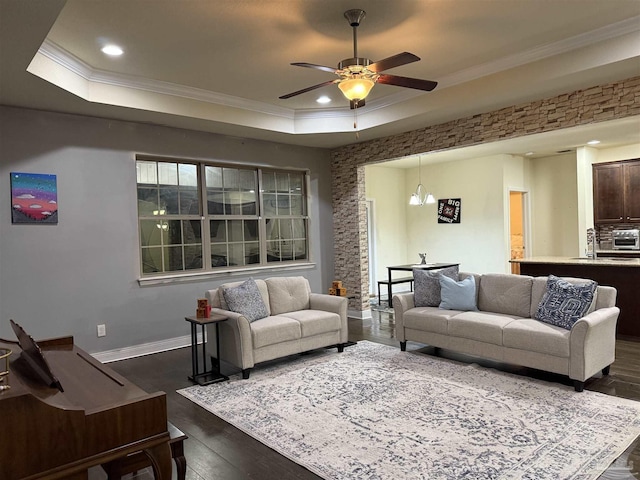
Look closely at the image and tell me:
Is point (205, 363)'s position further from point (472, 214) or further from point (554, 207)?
point (554, 207)

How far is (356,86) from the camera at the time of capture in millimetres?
3348

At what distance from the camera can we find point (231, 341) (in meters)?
4.23

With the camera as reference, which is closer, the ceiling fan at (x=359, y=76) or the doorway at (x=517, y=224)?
the ceiling fan at (x=359, y=76)

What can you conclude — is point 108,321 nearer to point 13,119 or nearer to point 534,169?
point 13,119

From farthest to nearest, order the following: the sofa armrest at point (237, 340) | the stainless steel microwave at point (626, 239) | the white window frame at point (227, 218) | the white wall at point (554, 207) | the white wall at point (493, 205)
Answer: the white wall at point (554, 207), the white wall at point (493, 205), the stainless steel microwave at point (626, 239), the white window frame at point (227, 218), the sofa armrest at point (237, 340)

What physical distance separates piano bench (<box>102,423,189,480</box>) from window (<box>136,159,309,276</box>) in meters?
3.47

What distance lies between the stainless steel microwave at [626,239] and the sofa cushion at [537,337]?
5071 millimetres

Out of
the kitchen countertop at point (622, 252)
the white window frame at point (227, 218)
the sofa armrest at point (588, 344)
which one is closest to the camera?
the sofa armrest at point (588, 344)

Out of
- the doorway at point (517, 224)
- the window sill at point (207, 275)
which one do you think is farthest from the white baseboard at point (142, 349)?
the doorway at point (517, 224)

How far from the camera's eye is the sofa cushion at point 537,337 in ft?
12.1

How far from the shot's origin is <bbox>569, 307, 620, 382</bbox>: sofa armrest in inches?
139

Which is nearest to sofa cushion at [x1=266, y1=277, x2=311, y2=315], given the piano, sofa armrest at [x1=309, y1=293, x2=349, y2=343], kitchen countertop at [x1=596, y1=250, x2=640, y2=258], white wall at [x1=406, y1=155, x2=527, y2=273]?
sofa armrest at [x1=309, y1=293, x2=349, y2=343]

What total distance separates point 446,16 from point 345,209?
3949 mm

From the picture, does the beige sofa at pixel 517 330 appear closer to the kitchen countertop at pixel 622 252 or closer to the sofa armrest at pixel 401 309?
the sofa armrest at pixel 401 309
